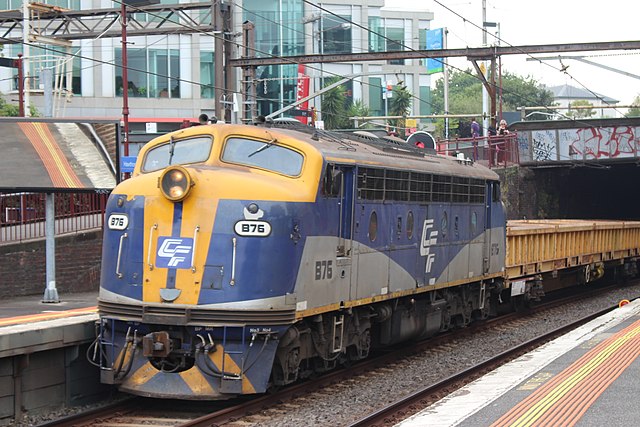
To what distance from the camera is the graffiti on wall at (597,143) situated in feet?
128

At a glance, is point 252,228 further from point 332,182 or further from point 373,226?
point 373,226

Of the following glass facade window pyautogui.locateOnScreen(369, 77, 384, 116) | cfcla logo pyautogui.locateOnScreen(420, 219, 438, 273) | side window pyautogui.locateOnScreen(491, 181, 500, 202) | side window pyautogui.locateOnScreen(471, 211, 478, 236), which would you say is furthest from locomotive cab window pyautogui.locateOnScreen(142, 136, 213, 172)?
glass facade window pyautogui.locateOnScreen(369, 77, 384, 116)

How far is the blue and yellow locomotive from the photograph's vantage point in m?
11.6

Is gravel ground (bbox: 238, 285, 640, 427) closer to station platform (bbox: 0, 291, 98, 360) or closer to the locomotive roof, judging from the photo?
station platform (bbox: 0, 291, 98, 360)

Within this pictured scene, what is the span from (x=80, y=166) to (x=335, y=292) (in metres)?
6.82

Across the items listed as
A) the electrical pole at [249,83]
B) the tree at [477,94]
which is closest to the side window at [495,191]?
the electrical pole at [249,83]

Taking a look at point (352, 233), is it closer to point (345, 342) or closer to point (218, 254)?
point (345, 342)

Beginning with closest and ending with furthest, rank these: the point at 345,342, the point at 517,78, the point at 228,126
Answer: the point at 228,126
the point at 345,342
the point at 517,78

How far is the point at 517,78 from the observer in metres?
138

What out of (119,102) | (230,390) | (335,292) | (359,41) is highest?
(359,41)

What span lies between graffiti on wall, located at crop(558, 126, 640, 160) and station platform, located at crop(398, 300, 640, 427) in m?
25.5

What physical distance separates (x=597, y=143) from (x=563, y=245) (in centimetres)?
1325

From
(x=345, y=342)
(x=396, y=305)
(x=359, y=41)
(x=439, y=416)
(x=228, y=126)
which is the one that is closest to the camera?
(x=439, y=416)

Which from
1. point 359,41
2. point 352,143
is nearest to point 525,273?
point 352,143
